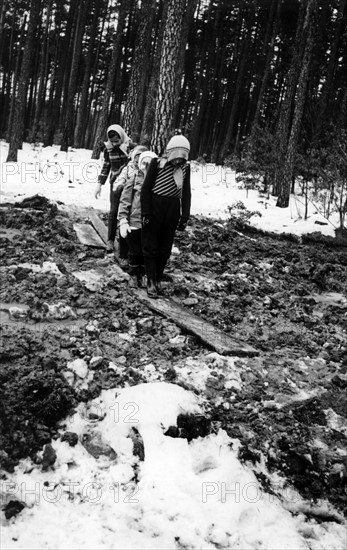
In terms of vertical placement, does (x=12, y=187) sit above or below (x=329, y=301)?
above

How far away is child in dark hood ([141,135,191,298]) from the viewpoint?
194 inches

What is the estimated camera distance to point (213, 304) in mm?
5332

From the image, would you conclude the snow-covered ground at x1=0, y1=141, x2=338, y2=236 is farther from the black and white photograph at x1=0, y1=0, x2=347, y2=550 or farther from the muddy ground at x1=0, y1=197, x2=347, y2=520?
the muddy ground at x1=0, y1=197, x2=347, y2=520

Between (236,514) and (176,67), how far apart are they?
8.21m

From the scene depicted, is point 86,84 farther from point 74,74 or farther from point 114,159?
point 114,159

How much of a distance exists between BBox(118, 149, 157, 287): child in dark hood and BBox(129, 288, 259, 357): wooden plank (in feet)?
2.09

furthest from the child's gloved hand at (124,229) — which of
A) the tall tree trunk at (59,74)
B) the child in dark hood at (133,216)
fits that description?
the tall tree trunk at (59,74)

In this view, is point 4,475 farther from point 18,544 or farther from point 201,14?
point 201,14

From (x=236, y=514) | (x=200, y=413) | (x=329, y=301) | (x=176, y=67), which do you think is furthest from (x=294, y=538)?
(x=176, y=67)

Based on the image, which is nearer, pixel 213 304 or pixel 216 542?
pixel 216 542

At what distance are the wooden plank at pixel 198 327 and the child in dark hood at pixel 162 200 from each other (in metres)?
0.18

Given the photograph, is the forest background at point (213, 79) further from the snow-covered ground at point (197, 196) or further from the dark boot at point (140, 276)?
the dark boot at point (140, 276)

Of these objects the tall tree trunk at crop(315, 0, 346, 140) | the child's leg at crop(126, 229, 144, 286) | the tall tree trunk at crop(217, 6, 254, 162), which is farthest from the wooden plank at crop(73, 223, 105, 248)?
the tall tree trunk at crop(217, 6, 254, 162)

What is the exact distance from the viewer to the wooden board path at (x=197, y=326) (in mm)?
3973
